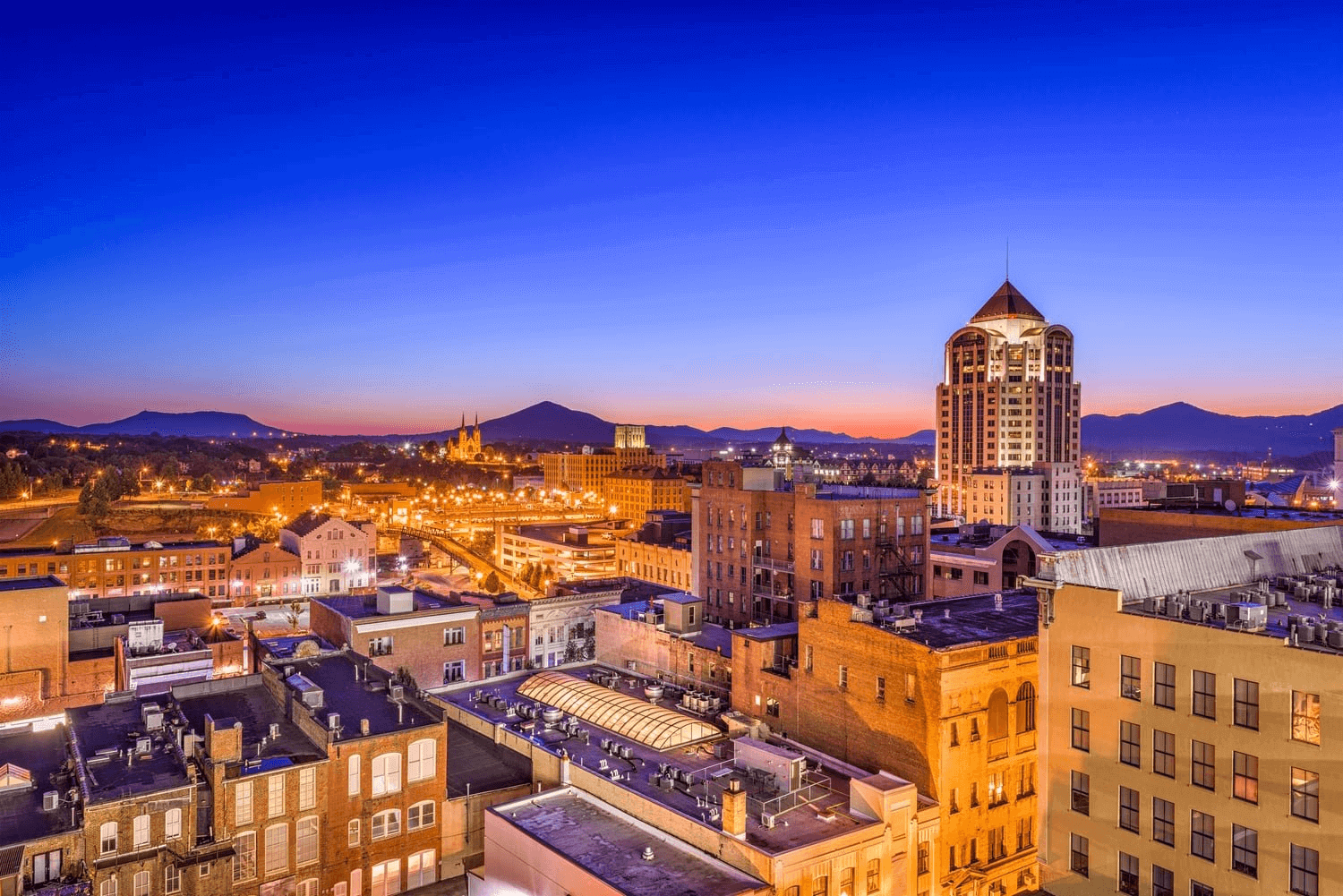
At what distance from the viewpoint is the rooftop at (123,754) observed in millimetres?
37350

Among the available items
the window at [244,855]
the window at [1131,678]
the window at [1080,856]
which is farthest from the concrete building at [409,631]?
the window at [1131,678]

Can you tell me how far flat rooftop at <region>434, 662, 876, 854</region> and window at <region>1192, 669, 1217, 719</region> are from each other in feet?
47.1

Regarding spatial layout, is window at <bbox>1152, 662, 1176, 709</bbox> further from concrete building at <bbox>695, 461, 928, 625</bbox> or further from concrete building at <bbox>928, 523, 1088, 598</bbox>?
concrete building at <bbox>928, 523, 1088, 598</bbox>

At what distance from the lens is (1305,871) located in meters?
27.8

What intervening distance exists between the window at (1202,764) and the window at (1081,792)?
443cm

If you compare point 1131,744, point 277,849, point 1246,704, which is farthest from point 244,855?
point 1246,704

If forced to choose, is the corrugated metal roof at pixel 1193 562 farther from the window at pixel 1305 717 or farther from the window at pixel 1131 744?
the window at pixel 1305 717

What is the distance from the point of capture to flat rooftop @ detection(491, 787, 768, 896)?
1326 inches

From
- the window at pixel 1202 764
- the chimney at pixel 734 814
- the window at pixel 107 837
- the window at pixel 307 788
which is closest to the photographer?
the window at pixel 1202 764

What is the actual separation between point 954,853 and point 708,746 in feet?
44.4

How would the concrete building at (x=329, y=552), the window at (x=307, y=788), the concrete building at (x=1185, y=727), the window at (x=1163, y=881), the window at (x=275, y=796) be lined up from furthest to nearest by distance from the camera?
1. the concrete building at (x=329, y=552)
2. the window at (x=307, y=788)
3. the window at (x=275, y=796)
4. the window at (x=1163, y=881)
5. the concrete building at (x=1185, y=727)

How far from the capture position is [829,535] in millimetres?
68000

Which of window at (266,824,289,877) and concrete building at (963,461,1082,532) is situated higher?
concrete building at (963,461,1082,532)

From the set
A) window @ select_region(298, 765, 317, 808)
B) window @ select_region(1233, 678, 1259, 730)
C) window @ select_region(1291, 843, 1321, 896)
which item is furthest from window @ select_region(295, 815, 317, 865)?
window @ select_region(1291, 843, 1321, 896)
